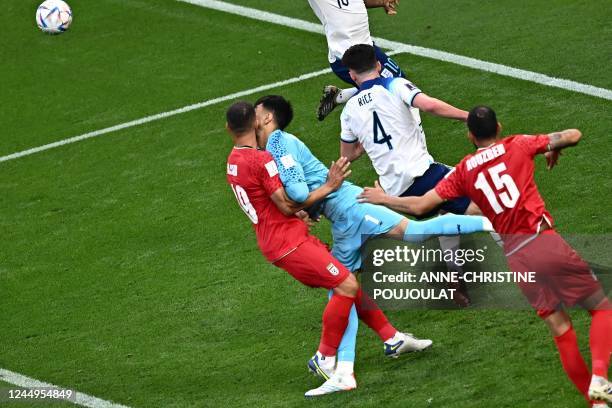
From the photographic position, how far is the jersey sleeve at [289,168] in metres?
9.14

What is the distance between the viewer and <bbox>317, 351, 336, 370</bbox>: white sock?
9383 mm

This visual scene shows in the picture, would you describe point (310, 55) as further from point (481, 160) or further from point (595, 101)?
Result: point (481, 160)

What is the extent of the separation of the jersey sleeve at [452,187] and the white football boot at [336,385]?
1.73 m

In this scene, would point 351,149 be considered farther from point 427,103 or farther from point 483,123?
point 483,123

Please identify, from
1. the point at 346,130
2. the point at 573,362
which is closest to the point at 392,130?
the point at 346,130

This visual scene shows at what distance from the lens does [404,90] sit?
10.0 m

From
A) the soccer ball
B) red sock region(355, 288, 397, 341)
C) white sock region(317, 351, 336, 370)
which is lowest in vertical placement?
white sock region(317, 351, 336, 370)

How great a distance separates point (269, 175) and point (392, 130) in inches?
61.0

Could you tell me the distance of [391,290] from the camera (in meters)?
10.8

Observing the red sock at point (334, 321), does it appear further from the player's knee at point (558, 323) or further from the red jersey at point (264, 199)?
the player's knee at point (558, 323)

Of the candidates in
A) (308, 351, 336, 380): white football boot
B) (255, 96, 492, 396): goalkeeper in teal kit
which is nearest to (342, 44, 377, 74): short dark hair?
(255, 96, 492, 396): goalkeeper in teal kit

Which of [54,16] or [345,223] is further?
[54,16]

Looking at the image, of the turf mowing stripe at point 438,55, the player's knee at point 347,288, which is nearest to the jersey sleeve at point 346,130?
the player's knee at point 347,288

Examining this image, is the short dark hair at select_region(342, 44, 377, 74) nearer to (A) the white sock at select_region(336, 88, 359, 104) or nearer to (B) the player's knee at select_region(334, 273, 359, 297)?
(B) the player's knee at select_region(334, 273, 359, 297)
